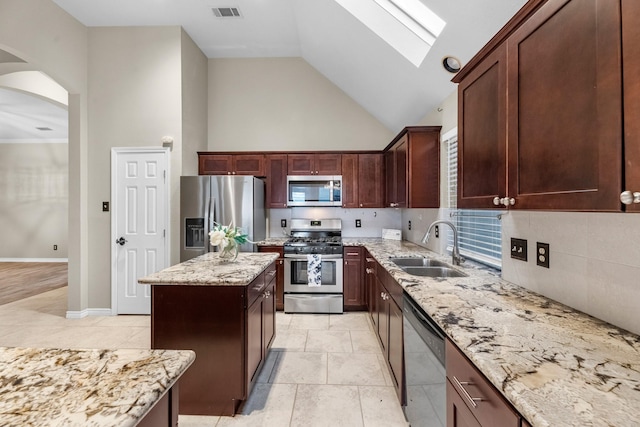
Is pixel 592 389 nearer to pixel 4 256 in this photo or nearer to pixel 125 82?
pixel 125 82

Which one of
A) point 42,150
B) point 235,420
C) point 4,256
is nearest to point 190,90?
point 235,420

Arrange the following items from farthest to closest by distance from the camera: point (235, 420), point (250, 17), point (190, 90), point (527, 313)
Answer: point (190, 90) < point (250, 17) < point (235, 420) < point (527, 313)

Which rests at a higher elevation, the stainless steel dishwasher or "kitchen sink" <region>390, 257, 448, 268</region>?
"kitchen sink" <region>390, 257, 448, 268</region>

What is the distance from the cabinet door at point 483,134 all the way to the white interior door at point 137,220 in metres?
3.56

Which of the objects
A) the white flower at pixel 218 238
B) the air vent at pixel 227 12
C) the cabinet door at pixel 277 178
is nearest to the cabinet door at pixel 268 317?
the white flower at pixel 218 238

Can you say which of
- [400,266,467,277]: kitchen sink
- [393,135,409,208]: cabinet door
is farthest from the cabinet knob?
[393,135,409,208]: cabinet door

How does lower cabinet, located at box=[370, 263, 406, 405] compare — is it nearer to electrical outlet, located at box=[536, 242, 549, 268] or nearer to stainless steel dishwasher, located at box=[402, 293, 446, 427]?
stainless steel dishwasher, located at box=[402, 293, 446, 427]

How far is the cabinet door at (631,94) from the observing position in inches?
27.5

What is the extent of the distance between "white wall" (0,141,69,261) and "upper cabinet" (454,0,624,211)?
31.1ft

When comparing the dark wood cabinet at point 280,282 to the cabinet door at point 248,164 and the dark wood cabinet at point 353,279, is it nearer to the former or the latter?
the dark wood cabinet at point 353,279

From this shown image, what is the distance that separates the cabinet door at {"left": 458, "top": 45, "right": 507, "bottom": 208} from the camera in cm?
132

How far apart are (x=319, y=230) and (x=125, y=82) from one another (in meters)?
3.33

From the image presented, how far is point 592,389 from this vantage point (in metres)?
0.72

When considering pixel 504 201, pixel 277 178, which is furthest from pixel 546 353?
pixel 277 178
